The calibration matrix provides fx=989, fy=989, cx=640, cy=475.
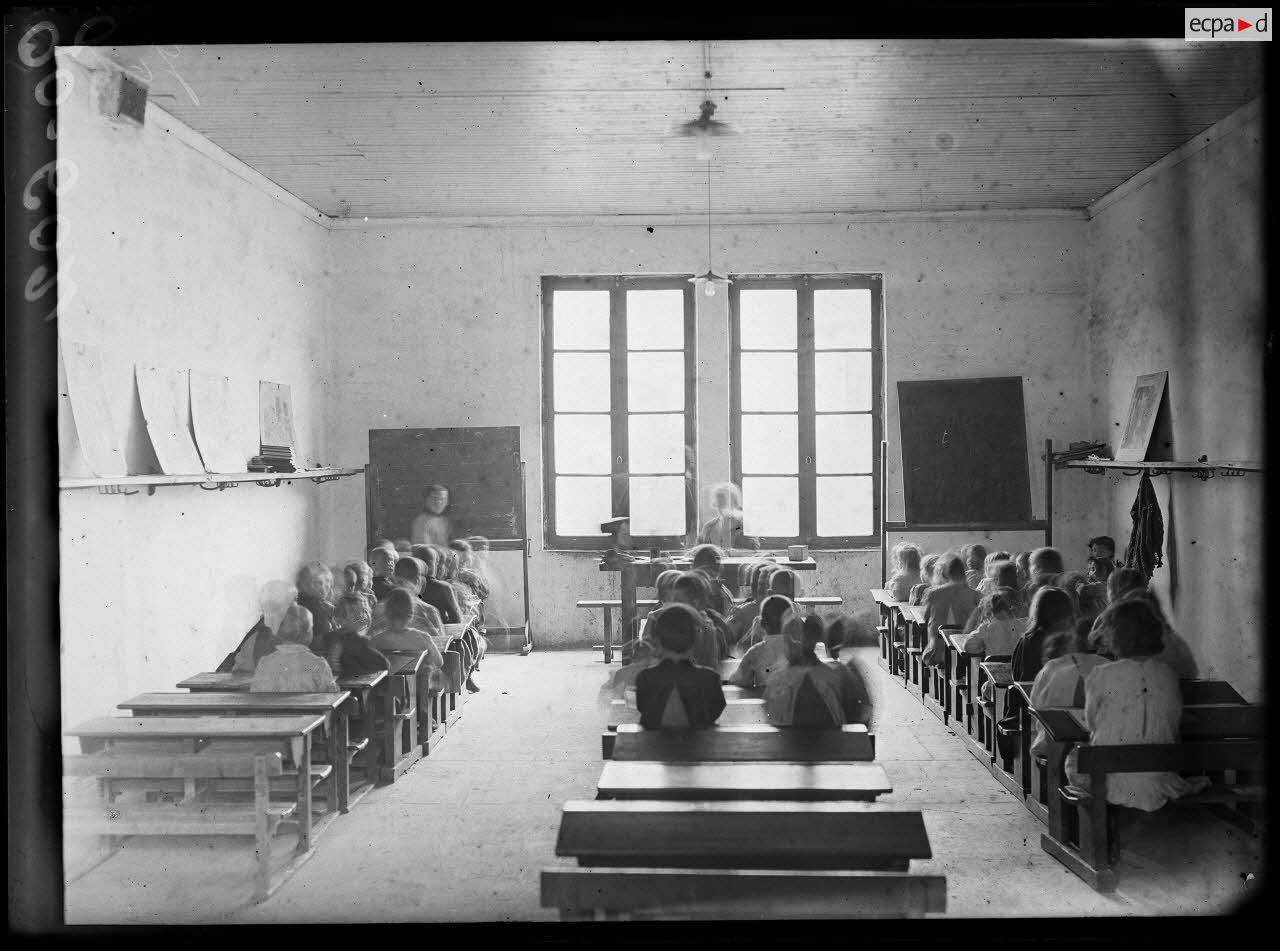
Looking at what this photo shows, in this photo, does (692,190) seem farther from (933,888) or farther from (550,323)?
(933,888)

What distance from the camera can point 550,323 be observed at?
7.47m

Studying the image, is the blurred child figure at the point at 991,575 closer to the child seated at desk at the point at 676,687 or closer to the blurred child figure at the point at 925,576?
the blurred child figure at the point at 925,576

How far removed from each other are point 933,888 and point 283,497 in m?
5.25

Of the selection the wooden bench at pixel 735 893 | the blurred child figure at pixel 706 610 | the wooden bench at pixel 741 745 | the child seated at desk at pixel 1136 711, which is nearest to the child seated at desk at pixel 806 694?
the wooden bench at pixel 741 745

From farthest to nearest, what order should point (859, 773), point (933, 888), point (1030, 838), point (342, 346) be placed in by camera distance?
Answer: point (342, 346)
point (1030, 838)
point (859, 773)
point (933, 888)

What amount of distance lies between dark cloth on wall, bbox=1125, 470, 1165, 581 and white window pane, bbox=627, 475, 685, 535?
3.25 m

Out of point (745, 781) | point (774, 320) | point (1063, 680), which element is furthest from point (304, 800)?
point (774, 320)

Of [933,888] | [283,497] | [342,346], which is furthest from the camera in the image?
[342,346]

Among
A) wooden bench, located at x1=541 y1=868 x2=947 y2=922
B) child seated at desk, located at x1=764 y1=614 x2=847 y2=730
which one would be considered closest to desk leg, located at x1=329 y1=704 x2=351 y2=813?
child seated at desk, located at x1=764 y1=614 x2=847 y2=730

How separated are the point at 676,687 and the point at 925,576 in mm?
3718

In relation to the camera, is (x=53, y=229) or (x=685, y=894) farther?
(x=53, y=229)

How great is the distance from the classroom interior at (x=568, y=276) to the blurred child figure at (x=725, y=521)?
8.7 inches

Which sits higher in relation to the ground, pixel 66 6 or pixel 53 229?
pixel 66 6

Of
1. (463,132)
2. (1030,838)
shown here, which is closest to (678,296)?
(463,132)
